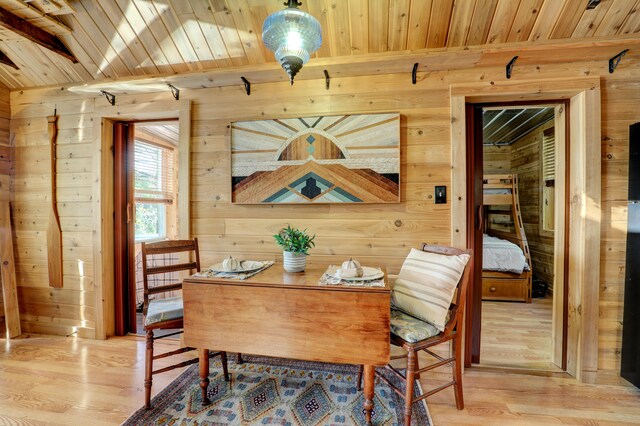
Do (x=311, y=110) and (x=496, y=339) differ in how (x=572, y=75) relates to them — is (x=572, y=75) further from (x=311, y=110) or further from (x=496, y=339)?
(x=496, y=339)

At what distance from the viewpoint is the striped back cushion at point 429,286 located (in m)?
1.51

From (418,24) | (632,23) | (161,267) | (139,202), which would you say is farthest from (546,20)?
(139,202)

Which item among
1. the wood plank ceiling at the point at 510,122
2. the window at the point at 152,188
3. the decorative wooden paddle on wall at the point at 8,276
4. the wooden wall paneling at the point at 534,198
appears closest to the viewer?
the decorative wooden paddle on wall at the point at 8,276

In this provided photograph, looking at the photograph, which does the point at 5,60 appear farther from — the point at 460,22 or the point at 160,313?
the point at 460,22

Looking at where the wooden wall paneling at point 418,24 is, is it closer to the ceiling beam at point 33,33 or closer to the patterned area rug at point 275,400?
the patterned area rug at point 275,400

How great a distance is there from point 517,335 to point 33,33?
449 cm

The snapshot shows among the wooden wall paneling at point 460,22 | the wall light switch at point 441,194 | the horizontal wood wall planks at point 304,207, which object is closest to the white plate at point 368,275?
the horizontal wood wall planks at point 304,207

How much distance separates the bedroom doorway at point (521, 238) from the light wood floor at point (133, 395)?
0.28 m

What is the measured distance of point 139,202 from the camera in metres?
3.41

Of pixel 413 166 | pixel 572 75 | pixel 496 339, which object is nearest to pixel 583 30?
pixel 572 75

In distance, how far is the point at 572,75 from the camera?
1896 millimetres

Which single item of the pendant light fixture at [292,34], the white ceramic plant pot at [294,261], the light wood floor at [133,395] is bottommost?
the light wood floor at [133,395]

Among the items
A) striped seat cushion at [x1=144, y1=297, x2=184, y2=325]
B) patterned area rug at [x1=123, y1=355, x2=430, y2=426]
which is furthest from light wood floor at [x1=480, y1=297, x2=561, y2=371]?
striped seat cushion at [x1=144, y1=297, x2=184, y2=325]

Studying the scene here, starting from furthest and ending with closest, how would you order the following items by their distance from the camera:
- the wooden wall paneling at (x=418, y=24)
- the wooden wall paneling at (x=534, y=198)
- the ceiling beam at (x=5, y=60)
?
the wooden wall paneling at (x=534, y=198) < the ceiling beam at (x=5, y=60) < the wooden wall paneling at (x=418, y=24)
